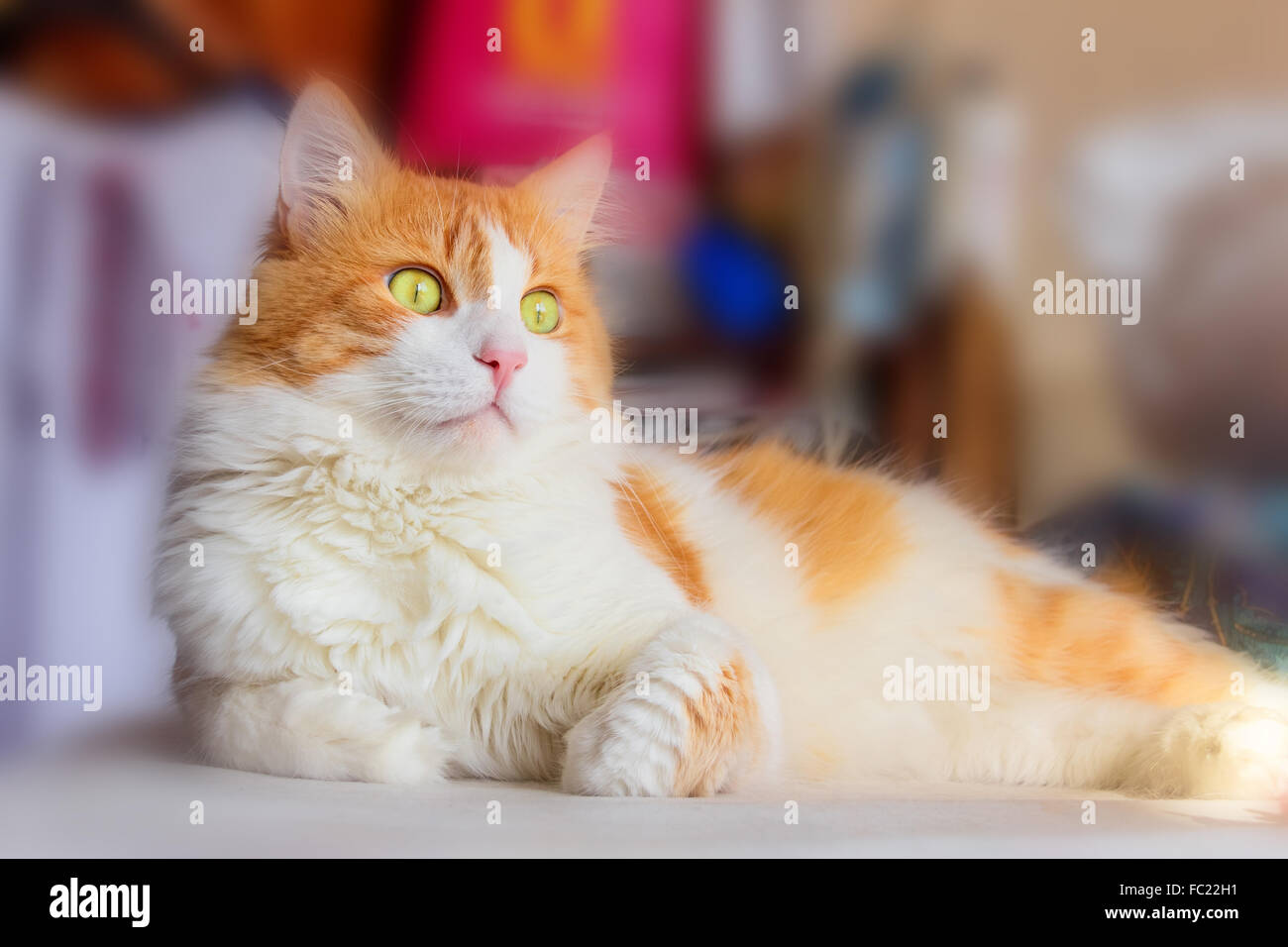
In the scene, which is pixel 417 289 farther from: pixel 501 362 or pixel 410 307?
pixel 501 362

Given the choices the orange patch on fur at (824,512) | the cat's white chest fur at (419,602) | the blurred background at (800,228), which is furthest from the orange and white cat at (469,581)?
the blurred background at (800,228)

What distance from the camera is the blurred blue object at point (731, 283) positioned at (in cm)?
245

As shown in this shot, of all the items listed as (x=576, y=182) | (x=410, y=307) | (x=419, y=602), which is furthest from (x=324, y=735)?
(x=576, y=182)

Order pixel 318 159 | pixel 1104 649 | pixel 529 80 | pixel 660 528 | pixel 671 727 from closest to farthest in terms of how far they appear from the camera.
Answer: pixel 671 727 < pixel 318 159 < pixel 660 528 < pixel 1104 649 < pixel 529 80

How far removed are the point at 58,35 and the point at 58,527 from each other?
0.90 m

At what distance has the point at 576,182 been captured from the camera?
1901mm

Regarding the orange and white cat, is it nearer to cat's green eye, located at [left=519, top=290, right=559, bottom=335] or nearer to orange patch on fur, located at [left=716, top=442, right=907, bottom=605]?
cat's green eye, located at [left=519, top=290, right=559, bottom=335]

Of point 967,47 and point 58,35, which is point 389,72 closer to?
point 58,35

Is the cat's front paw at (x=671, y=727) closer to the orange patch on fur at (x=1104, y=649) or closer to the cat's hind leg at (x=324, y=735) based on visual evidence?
the cat's hind leg at (x=324, y=735)

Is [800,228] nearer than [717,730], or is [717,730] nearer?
[717,730]

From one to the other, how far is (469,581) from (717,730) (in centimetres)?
37

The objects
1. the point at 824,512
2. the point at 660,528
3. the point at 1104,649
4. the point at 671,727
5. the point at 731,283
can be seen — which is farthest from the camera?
the point at 731,283
